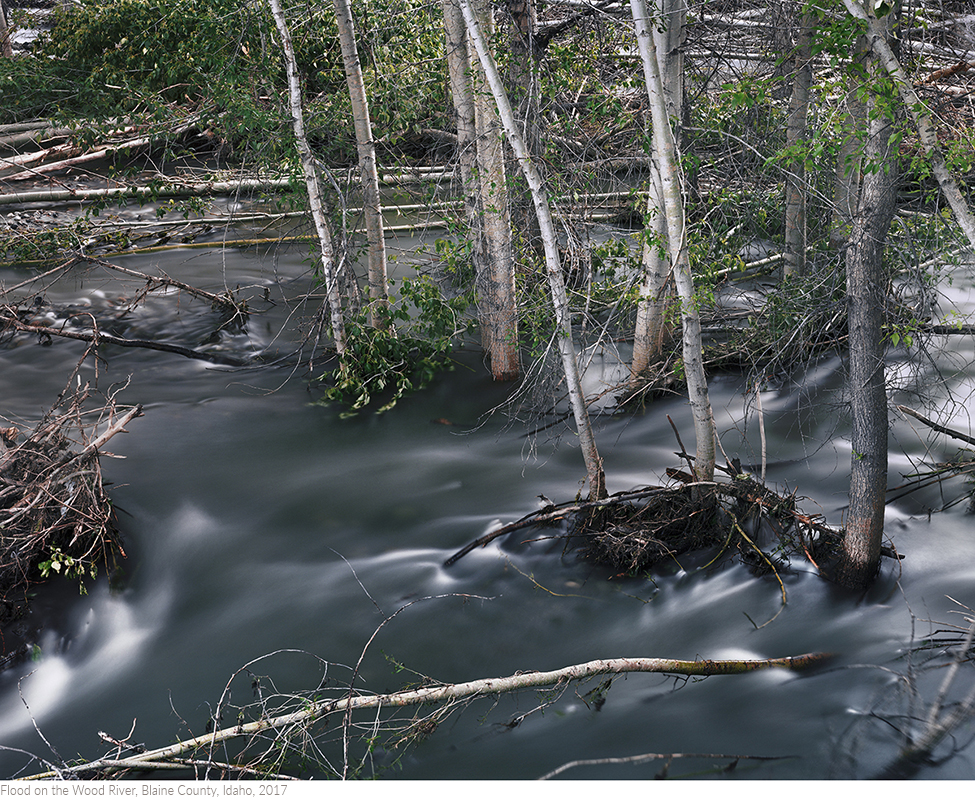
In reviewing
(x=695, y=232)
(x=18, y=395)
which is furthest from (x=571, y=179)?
(x=18, y=395)

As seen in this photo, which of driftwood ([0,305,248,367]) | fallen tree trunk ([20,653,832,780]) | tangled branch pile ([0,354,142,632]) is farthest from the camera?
driftwood ([0,305,248,367])

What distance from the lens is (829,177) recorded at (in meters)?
8.95

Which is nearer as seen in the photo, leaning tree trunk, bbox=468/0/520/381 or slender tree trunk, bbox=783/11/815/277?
leaning tree trunk, bbox=468/0/520/381

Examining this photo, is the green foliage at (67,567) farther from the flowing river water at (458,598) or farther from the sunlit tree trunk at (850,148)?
the sunlit tree trunk at (850,148)

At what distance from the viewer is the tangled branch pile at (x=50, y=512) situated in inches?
236

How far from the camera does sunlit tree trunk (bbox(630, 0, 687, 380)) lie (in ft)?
19.9

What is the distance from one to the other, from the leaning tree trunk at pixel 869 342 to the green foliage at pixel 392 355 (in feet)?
15.7

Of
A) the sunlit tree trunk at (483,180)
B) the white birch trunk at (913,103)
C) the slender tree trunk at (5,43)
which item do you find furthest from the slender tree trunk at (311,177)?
the slender tree trunk at (5,43)

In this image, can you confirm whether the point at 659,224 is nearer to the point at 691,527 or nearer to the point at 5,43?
the point at 691,527

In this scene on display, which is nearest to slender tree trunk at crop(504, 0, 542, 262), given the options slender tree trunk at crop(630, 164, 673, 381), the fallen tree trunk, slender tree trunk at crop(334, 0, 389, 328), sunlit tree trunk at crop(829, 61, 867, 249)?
slender tree trunk at crop(630, 164, 673, 381)

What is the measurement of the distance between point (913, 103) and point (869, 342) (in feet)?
4.63

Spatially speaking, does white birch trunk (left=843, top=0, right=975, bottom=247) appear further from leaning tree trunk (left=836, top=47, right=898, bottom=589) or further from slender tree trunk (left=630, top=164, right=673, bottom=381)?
slender tree trunk (left=630, top=164, right=673, bottom=381)

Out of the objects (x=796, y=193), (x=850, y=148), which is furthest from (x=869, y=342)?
(x=796, y=193)

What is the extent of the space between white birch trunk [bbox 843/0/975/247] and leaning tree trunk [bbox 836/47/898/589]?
0.16m
